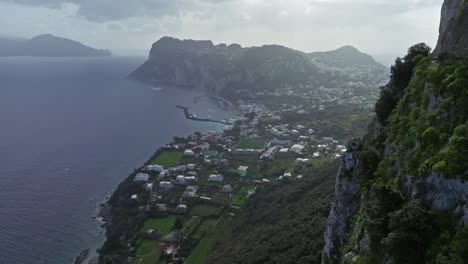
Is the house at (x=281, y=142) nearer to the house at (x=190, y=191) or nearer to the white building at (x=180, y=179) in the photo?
the white building at (x=180, y=179)

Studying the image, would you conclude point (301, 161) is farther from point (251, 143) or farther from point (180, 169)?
point (180, 169)

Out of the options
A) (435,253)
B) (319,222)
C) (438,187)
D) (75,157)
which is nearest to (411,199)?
(438,187)

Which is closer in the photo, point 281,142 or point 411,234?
point 411,234

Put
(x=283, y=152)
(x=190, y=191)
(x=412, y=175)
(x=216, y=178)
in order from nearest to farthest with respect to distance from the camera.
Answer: (x=412, y=175), (x=190, y=191), (x=216, y=178), (x=283, y=152)

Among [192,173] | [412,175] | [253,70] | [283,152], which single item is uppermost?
[412,175]

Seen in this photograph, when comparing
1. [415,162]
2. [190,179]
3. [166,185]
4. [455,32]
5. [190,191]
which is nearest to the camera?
[415,162]

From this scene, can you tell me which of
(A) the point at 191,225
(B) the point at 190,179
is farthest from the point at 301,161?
(A) the point at 191,225

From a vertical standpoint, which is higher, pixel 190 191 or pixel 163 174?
pixel 163 174

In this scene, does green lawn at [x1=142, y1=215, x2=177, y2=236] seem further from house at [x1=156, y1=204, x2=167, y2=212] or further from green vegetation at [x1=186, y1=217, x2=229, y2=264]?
green vegetation at [x1=186, y1=217, x2=229, y2=264]
